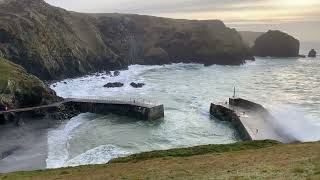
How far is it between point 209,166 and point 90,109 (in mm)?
68288

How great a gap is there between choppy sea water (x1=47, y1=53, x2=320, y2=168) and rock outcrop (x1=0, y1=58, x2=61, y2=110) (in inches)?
362

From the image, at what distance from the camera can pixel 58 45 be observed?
163 meters

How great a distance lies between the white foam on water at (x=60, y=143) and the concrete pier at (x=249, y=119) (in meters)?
26.9

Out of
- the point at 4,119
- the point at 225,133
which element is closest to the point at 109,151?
the point at 225,133

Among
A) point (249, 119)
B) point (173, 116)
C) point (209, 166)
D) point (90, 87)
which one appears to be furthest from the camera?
point (90, 87)

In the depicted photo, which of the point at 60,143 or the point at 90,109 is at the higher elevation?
the point at 60,143

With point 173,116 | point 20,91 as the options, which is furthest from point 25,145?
point 173,116

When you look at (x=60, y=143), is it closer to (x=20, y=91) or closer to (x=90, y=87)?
(x=20, y=91)

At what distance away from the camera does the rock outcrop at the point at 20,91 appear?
91.7 m

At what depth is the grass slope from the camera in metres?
31.4

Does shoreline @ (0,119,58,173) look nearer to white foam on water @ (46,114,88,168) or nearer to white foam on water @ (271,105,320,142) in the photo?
white foam on water @ (46,114,88,168)

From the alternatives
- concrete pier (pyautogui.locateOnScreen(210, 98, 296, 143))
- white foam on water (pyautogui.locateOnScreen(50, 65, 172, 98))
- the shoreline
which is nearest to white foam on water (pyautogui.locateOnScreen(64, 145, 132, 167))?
the shoreline

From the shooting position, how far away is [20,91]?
96.0 m

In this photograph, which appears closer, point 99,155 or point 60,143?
point 99,155
